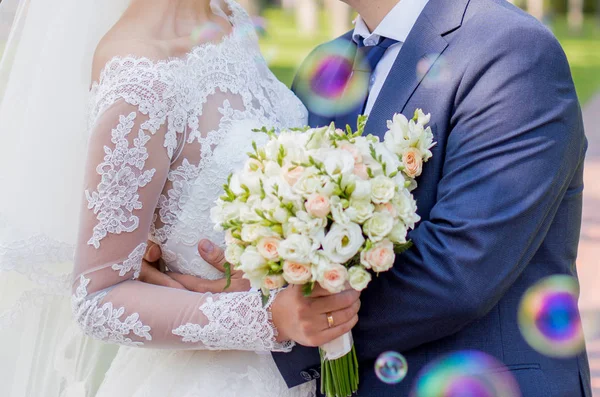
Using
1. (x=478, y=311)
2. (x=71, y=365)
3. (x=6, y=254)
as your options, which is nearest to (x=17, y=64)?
(x=6, y=254)

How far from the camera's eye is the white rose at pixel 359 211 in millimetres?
2080

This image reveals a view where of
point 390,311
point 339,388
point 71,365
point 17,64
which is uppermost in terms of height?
point 17,64

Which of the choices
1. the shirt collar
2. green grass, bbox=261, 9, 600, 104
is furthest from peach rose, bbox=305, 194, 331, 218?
green grass, bbox=261, 9, 600, 104

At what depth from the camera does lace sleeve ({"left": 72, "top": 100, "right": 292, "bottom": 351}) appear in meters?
2.57

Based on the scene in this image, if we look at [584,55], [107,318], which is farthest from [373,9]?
[584,55]

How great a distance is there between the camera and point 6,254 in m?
2.81

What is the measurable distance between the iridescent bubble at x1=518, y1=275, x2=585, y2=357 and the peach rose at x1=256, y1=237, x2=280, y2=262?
39.0 inches

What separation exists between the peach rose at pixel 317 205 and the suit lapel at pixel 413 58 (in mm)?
739

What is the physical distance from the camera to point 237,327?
2.59 metres

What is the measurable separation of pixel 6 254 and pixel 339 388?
4.06 ft

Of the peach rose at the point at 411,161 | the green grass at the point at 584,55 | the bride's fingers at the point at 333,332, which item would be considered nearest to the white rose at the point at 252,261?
the bride's fingers at the point at 333,332

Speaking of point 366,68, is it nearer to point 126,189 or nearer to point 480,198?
point 480,198

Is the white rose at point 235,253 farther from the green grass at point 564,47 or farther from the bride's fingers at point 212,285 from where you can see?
the green grass at point 564,47

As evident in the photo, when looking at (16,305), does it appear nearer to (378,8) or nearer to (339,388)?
(339,388)
